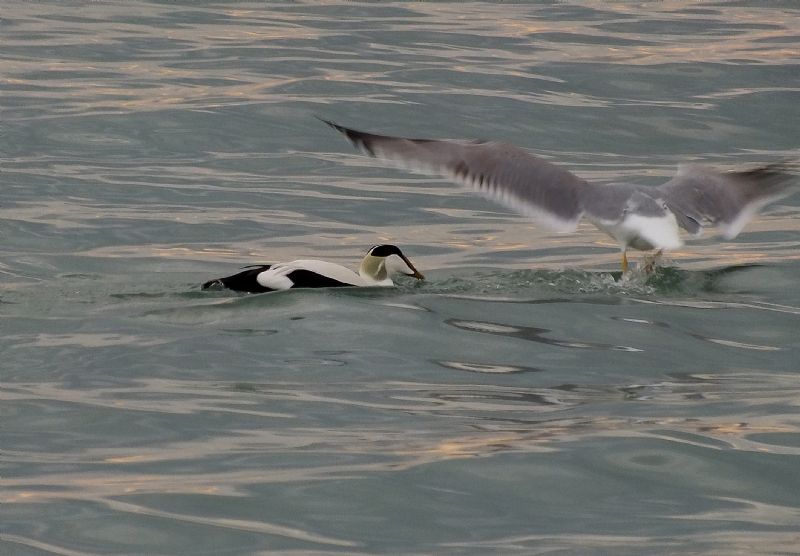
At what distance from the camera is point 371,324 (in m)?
9.15

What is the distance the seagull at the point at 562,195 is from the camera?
31.8 ft

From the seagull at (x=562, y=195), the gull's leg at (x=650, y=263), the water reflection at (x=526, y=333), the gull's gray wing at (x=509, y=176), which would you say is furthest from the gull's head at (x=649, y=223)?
the water reflection at (x=526, y=333)

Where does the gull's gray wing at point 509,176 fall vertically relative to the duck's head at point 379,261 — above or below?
above

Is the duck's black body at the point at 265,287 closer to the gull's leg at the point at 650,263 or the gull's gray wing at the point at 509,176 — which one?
the gull's gray wing at the point at 509,176

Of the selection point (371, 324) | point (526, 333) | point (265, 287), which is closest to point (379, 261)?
point (265, 287)

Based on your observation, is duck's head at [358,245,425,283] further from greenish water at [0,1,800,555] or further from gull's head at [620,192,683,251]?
gull's head at [620,192,683,251]

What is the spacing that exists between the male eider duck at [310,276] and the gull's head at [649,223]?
1468 mm

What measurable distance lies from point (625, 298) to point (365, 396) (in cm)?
293

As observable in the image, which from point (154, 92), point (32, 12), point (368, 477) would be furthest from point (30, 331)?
point (32, 12)

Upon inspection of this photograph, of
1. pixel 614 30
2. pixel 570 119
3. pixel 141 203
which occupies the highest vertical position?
pixel 614 30

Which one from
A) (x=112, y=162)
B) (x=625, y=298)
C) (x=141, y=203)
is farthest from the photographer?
(x=112, y=162)

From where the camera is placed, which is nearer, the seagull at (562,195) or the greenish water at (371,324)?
the greenish water at (371,324)

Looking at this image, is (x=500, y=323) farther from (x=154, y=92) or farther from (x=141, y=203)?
(x=154, y=92)

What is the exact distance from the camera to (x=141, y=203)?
13734 mm
